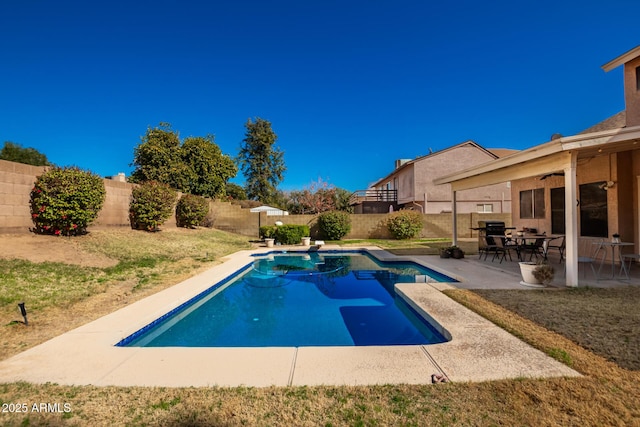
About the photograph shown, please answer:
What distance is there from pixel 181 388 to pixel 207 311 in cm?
351

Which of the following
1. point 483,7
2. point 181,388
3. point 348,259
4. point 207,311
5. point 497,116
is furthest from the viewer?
point 497,116

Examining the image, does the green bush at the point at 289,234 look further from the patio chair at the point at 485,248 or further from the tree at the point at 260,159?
the tree at the point at 260,159

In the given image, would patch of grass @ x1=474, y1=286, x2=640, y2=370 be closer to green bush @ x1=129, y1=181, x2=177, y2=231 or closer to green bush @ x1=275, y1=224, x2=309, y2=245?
green bush @ x1=275, y1=224, x2=309, y2=245

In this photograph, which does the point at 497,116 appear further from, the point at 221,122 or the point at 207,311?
the point at 207,311

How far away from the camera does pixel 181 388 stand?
271 centimetres

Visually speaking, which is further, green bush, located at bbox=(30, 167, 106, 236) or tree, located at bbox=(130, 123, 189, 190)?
tree, located at bbox=(130, 123, 189, 190)

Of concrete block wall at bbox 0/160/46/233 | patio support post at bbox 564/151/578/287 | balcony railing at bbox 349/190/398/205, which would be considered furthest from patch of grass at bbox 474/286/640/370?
balcony railing at bbox 349/190/398/205

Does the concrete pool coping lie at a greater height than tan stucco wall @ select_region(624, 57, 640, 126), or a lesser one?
lesser

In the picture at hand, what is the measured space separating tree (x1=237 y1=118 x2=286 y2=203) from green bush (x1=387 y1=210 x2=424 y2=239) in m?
17.3

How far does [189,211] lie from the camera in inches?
650

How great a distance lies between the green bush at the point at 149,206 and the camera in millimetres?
13023

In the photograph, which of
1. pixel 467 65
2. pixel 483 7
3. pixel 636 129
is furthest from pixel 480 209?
pixel 636 129

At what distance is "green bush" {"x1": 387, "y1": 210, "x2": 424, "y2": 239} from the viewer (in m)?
18.2

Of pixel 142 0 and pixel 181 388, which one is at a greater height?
pixel 142 0
